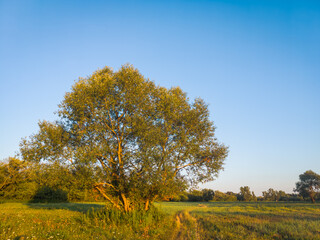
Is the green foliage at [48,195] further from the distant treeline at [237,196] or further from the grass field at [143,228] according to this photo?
the distant treeline at [237,196]

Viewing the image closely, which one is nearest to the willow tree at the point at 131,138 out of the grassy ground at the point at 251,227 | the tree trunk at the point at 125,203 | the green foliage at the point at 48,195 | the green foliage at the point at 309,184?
the tree trunk at the point at 125,203

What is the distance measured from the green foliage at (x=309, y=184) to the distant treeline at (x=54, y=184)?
2991 millimetres

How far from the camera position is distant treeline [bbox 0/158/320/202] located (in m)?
18.6

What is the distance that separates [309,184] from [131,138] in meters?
106

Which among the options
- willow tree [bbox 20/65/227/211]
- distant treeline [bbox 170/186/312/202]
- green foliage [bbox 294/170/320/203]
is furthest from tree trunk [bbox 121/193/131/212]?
green foliage [bbox 294/170/320/203]

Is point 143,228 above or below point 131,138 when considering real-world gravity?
below

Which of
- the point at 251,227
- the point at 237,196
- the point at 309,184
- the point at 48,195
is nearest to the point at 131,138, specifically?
the point at 251,227

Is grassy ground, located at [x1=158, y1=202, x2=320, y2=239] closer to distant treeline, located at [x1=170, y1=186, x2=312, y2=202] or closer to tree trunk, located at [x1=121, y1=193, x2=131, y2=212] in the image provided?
tree trunk, located at [x1=121, y1=193, x2=131, y2=212]

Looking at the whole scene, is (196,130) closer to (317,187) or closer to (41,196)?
(41,196)

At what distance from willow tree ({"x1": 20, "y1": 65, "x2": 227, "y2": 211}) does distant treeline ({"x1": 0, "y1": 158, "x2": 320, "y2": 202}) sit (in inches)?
38.6

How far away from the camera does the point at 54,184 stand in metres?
20.6

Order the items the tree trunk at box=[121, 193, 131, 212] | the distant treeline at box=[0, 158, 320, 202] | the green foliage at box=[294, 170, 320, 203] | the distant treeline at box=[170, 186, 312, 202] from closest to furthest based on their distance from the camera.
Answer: the distant treeline at box=[0, 158, 320, 202], the tree trunk at box=[121, 193, 131, 212], the green foliage at box=[294, 170, 320, 203], the distant treeline at box=[170, 186, 312, 202]

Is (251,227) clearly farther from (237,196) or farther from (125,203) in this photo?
(237,196)

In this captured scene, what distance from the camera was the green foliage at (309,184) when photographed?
92000 mm
